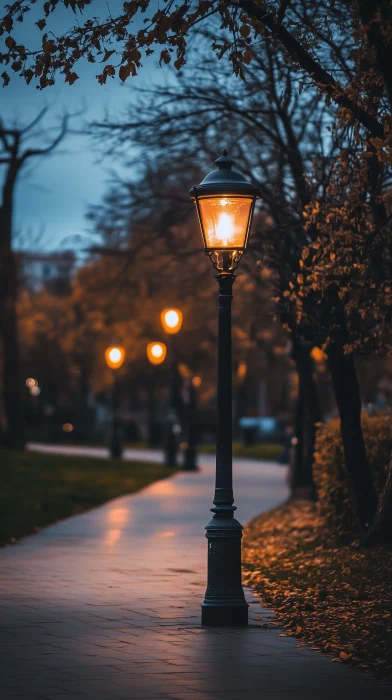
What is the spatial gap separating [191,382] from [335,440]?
81.7ft

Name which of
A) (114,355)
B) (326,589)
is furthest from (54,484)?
(114,355)

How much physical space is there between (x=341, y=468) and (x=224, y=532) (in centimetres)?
619

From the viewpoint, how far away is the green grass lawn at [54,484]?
67.6 ft

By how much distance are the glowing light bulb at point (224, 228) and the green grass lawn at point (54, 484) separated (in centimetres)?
713

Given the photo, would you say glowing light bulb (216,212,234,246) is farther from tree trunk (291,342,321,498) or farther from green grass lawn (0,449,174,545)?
tree trunk (291,342,321,498)

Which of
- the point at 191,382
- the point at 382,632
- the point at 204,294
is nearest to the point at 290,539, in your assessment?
the point at 382,632

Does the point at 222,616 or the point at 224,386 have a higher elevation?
the point at 224,386

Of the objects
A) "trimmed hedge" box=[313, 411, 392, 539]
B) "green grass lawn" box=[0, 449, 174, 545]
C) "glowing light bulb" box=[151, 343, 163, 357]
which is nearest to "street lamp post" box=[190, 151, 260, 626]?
"trimmed hedge" box=[313, 411, 392, 539]

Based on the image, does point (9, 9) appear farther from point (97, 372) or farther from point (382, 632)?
point (97, 372)

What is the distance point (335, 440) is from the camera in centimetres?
1711

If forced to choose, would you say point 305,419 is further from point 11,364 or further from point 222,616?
point 11,364

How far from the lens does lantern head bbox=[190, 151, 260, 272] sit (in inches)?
432

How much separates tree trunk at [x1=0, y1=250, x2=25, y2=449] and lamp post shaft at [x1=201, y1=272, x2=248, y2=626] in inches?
1166

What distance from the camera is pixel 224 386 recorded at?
433 inches
